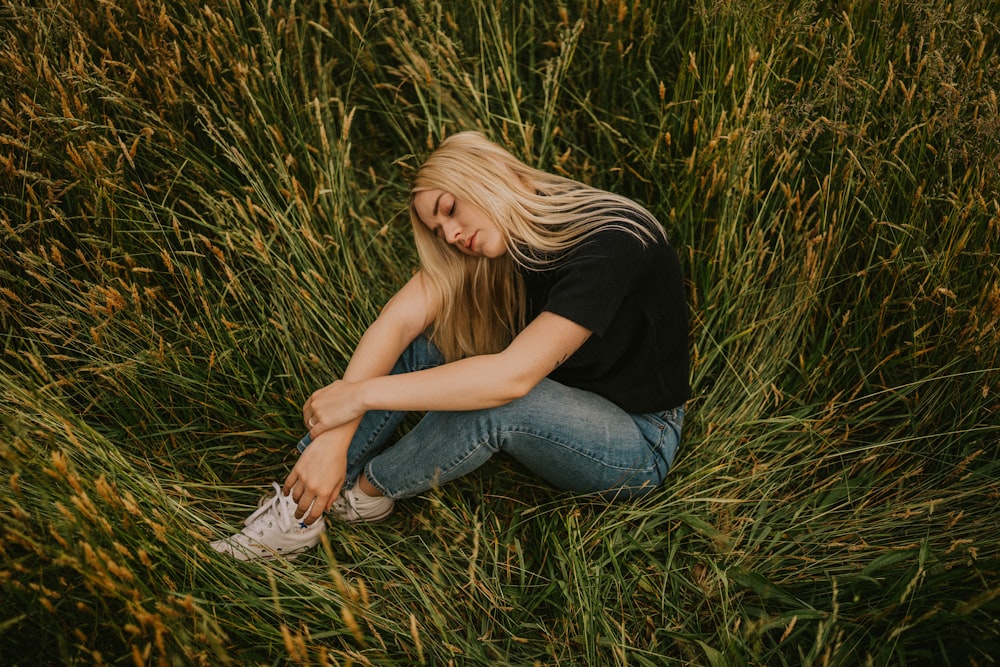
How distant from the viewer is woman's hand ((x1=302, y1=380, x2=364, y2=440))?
1615mm

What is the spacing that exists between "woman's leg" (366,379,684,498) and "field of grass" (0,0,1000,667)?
0.11 meters

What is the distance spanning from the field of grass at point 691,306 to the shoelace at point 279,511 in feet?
0.26

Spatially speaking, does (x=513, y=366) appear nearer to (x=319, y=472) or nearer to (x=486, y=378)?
(x=486, y=378)

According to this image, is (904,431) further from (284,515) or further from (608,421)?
(284,515)

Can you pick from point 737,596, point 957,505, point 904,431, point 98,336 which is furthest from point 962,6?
point 98,336

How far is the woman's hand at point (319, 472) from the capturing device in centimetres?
166

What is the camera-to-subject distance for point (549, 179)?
1813 millimetres

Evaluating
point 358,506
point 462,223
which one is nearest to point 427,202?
point 462,223

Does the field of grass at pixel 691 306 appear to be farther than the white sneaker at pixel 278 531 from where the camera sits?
No

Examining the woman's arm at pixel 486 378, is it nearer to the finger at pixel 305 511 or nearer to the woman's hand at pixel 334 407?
the woman's hand at pixel 334 407

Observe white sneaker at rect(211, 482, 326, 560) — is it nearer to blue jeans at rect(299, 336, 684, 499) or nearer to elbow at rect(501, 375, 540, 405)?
blue jeans at rect(299, 336, 684, 499)

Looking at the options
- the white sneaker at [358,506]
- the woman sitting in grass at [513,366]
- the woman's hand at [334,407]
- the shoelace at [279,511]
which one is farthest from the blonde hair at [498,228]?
the shoelace at [279,511]

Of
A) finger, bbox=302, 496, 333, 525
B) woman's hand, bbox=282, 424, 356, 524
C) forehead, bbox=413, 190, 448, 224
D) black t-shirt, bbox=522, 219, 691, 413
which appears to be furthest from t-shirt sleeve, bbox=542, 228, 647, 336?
finger, bbox=302, 496, 333, 525

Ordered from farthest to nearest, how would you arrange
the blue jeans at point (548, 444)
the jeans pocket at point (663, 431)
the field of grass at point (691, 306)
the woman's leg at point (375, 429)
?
the woman's leg at point (375, 429) < the jeans pocket at point (663, 431) < the blue jeans at point (548, 444) < the field of grass at point (691, 306)
